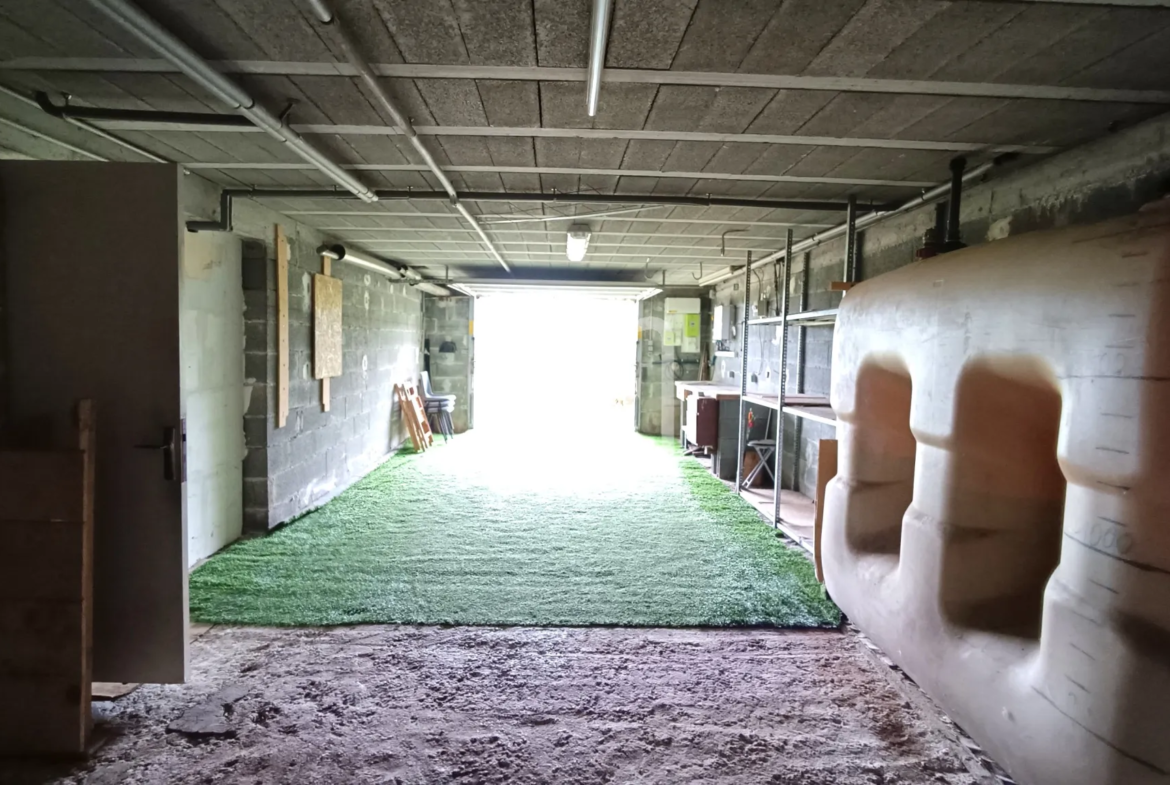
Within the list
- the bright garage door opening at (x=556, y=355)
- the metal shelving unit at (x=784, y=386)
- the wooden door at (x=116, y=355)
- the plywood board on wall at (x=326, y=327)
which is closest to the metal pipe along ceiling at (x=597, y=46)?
the wooden door at (x=116, y=355)

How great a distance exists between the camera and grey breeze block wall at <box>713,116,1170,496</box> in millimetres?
2027

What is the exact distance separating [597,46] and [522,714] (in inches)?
86.2

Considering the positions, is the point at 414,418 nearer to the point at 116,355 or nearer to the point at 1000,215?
the point at 116,355

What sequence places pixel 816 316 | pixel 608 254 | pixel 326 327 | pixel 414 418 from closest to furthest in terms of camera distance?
pixel 816 316 < pixel 326 327 < pixel 608 254 < pixel 414 418

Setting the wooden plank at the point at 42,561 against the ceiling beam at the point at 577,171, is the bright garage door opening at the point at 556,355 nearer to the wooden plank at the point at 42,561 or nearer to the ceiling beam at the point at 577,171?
the ceiling beam at the point at 577,171

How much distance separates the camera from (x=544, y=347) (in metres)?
15.2

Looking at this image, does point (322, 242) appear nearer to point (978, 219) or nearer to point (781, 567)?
point (781, 567)

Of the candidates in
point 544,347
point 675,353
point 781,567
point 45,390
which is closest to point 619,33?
point 45,390

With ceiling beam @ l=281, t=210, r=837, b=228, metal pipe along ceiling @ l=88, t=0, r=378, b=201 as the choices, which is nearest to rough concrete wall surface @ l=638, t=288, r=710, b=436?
ceiling beam @ l=281, t=210, r=837, b=228

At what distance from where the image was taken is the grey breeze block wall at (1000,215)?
203 cm

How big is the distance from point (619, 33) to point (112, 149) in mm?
2502

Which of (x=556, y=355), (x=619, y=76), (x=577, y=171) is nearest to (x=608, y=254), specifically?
(x=577, y=171)

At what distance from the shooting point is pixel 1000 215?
2688 millimetres

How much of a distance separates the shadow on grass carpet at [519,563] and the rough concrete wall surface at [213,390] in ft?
0.80
